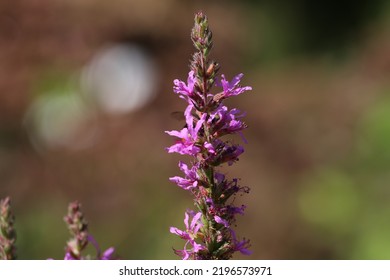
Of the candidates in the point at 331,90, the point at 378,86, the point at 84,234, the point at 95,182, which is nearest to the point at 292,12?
the point at 331,90

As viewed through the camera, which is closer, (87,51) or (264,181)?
(264,181)

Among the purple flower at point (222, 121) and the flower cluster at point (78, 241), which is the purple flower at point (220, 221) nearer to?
the purple flower at point (222, 121)

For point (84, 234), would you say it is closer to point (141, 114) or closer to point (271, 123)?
point (271, 123)

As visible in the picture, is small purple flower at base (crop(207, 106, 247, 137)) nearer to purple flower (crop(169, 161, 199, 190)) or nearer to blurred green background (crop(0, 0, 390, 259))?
purple flower (crop(169, 161, 199, 190))

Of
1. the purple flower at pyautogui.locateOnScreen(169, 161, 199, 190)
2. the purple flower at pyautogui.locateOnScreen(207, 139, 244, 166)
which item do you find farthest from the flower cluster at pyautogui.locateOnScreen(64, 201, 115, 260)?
the purple flower at pyautogui.locateOnScreen(207, 139, 244, 166)

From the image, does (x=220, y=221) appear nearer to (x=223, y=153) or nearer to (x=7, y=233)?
(x=223, y=153)

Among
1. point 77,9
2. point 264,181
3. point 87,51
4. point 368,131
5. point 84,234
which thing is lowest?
point 84,234

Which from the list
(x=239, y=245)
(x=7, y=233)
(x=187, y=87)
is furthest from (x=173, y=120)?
(x=239, y=245)
